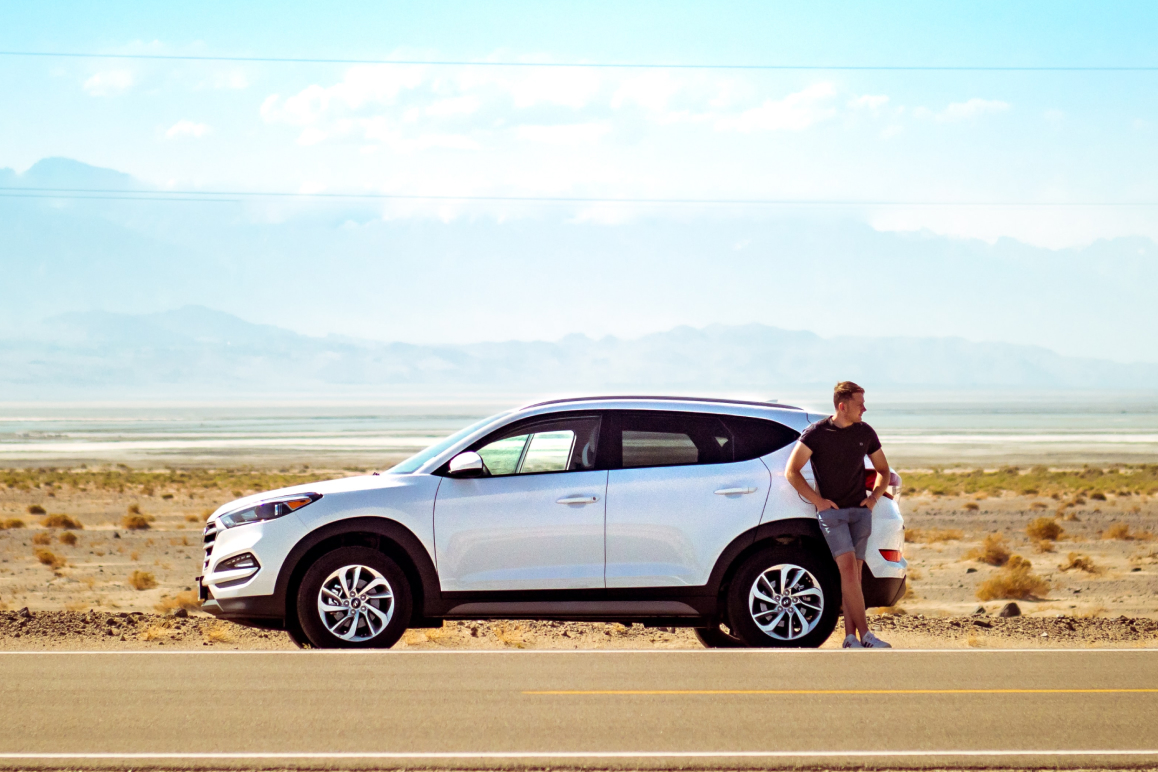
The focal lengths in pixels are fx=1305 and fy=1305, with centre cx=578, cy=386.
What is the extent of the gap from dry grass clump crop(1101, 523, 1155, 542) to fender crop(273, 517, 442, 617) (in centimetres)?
2289

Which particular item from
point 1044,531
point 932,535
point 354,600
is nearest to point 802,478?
point 354,600

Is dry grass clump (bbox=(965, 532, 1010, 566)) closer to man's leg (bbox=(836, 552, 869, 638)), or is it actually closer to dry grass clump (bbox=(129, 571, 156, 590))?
dry grass clump (bbox=(129, 571, 156, 590))

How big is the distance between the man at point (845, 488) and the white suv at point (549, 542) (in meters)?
0.15

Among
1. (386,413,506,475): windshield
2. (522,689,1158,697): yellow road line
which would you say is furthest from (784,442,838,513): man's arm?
(386,413,506,475): windshield

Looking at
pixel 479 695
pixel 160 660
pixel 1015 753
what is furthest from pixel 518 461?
pixel 1015 753

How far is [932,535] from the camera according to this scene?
2925 cm

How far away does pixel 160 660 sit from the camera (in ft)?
31.5

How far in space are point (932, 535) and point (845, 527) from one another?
2056 centimetres

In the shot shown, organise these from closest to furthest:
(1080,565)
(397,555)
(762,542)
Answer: (397,555) < (762,542) < (1080,565)

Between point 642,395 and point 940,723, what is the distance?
3.68 meters

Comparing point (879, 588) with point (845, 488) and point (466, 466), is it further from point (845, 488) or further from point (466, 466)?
point (466, 466)

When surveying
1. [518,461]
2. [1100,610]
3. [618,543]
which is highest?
[518,461]

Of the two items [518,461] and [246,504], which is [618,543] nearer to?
[518,461]

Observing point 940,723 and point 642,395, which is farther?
point 642,395
